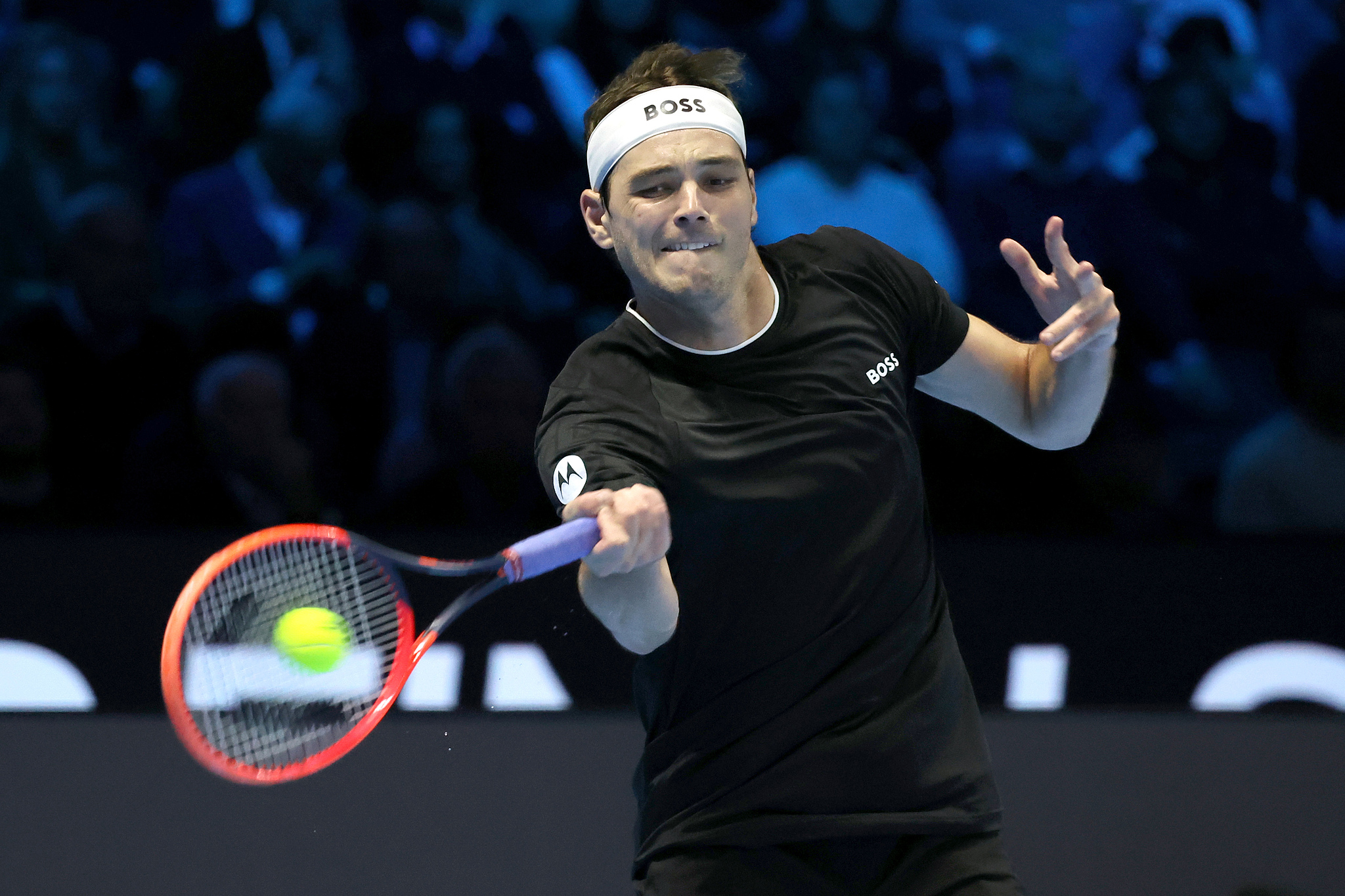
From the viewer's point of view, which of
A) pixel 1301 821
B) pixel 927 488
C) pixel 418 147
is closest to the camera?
pixel 1301 821

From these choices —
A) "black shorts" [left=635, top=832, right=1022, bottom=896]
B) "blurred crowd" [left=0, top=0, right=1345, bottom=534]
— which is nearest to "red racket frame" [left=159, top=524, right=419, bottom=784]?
"black shorts" [left=635, top=832, right=1022, bottom=896]

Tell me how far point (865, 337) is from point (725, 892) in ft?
3.08

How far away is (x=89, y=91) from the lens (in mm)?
5555

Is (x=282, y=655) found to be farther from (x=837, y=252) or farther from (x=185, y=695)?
(x=837, y=252)

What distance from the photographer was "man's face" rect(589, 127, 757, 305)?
8.06ft

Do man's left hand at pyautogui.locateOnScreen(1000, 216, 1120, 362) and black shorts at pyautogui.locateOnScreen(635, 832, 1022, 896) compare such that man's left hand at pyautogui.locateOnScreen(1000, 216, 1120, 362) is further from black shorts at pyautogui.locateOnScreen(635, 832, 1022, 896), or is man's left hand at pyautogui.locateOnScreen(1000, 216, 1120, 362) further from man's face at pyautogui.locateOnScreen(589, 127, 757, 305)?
black shorts at pyautogui.locateOnScreen(635, 832, 1022, 896)

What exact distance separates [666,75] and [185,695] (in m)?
1.32

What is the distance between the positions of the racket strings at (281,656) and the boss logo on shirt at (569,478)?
466 millimetres

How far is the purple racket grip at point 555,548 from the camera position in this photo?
2.14 meters

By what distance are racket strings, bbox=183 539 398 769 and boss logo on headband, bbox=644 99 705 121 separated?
90cm

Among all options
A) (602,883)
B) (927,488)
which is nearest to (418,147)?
(927,488)

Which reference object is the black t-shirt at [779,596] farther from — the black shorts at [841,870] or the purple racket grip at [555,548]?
the purple racket grip at [555,548]

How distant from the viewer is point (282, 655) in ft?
8.69

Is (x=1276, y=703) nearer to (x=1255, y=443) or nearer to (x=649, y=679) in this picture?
(x=1255, y=443)
